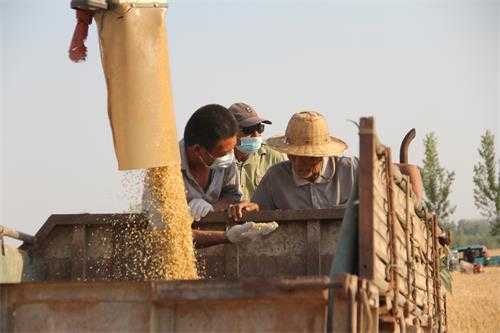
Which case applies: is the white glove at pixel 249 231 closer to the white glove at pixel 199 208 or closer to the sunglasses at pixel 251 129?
the white glove at pixel 199 208

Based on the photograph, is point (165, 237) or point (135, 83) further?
point (165, 237)

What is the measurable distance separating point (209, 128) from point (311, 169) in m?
0.72

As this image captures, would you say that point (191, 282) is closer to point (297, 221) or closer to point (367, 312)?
point (367, 312)

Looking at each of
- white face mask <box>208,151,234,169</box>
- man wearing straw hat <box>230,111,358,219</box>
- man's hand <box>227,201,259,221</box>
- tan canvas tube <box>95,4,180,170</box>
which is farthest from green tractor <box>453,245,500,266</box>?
tan canvas tube <box>95,4,180,170</box>

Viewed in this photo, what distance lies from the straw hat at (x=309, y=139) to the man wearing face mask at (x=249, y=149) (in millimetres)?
1037

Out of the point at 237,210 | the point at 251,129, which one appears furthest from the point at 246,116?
the point at 237,210

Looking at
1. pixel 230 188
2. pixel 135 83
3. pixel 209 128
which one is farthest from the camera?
pixel 230 188

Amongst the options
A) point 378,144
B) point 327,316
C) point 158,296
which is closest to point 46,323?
point 158,296

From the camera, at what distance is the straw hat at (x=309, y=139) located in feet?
24.5

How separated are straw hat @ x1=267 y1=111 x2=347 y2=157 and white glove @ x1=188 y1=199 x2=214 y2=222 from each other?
2.02ft

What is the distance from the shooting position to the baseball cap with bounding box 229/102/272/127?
29.1ft

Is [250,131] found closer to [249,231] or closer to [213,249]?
[213,249]

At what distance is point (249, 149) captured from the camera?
8898 millimetres

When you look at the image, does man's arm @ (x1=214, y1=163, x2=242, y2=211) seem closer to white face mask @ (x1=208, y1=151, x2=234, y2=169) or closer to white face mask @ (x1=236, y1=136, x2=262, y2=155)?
white face mask @ (x1=208, y1=151, x2=234, y2=169)
